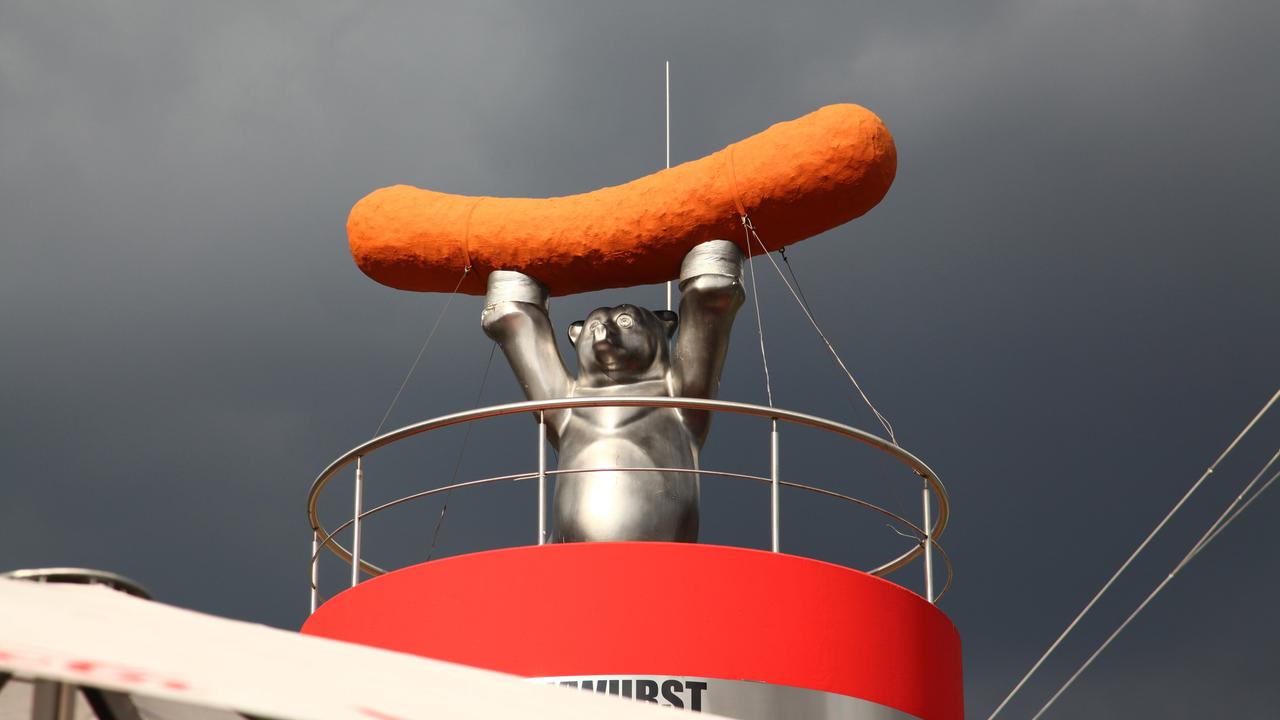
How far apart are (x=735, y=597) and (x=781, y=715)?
1.77ft

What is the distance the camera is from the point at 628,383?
9.29 metres

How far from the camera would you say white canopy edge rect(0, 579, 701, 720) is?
11.4 ft

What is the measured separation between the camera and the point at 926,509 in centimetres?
841

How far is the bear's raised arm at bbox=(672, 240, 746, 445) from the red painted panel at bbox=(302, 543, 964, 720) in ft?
4.98

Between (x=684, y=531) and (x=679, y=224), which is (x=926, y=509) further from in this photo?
(x=679, y=224)

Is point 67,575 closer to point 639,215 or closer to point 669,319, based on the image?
point 639,215

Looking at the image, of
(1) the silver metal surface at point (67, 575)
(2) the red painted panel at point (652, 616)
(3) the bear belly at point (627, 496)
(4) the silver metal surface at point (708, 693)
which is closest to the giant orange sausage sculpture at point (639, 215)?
(3) the bear belly at point (627, 496)

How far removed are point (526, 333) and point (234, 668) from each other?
5849 millimetres

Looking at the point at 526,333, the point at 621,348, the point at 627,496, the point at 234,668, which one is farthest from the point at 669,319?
the point at 234,668

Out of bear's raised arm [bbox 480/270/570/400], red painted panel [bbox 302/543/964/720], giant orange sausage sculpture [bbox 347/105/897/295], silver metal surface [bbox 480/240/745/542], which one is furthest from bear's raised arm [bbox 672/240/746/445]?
red painted panel [bbox 302/543/964/720]

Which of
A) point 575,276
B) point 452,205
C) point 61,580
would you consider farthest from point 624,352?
point 61,580

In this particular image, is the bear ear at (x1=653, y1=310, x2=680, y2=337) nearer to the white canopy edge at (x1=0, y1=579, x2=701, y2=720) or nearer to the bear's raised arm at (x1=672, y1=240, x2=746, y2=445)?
the bear's raised arm at (x1=672, y1=240, x2=746, y2=445)

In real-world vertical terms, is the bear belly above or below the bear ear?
below

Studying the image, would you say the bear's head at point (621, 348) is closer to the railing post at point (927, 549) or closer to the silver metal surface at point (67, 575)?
the railing post at point (927, 549)
